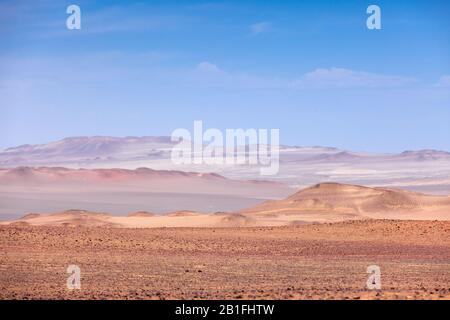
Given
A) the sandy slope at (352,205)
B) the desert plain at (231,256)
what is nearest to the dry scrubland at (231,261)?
the desert plain at (231,256)

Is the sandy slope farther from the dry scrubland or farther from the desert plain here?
the dry scrubland

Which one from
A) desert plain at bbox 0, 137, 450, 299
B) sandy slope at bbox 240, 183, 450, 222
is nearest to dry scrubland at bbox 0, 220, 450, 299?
desert plain at bbox 0, 137, 450, 299

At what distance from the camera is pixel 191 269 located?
77.9ft

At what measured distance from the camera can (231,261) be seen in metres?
27.1

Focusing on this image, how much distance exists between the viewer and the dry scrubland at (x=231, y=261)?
695 inches

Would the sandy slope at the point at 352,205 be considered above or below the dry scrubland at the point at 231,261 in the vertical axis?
below

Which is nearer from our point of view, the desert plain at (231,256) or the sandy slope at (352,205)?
the desert plain at (231,256)

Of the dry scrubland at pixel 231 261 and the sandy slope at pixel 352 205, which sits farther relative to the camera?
the sandy slope at pixel 352 205

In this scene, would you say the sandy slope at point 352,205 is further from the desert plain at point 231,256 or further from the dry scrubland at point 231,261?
the dry scrubland at point 231,261

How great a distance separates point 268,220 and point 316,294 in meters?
43.2

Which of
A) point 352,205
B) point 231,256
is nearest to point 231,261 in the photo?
point 231,256

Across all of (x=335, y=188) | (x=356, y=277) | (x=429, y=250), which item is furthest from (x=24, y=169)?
(x=356, y=277)

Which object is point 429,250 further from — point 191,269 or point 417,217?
point 417,217

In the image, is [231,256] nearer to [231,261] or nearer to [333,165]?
[231,261]
